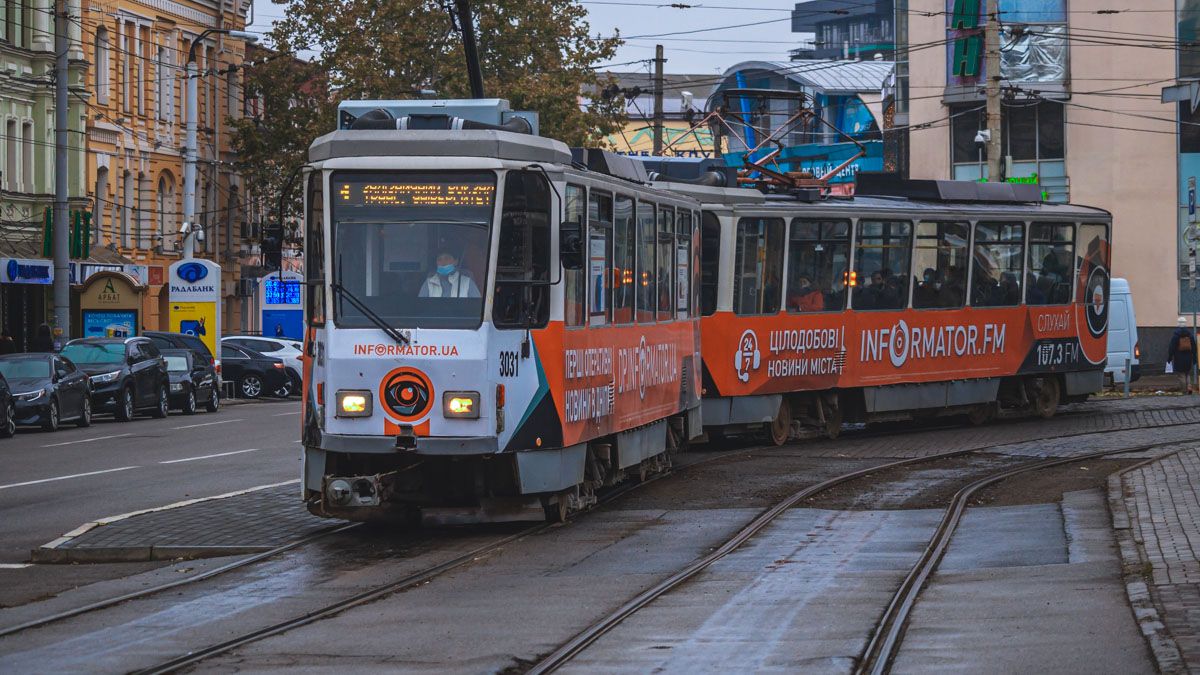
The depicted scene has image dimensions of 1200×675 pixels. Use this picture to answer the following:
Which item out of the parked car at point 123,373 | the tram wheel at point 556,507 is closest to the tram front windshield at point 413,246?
the tram wheel at point 556,507

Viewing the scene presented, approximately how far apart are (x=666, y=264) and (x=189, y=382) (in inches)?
881

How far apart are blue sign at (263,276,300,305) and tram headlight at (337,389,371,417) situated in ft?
140

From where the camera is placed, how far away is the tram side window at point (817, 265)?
25.3 metres

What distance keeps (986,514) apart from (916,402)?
34.9 ft

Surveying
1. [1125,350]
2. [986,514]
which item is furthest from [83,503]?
[1125,350]

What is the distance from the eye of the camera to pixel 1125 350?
3866 cm

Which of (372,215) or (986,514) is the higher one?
(372,215)

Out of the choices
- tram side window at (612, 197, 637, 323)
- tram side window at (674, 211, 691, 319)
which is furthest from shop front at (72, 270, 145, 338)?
tram side window at (612, 197, 637, 323)

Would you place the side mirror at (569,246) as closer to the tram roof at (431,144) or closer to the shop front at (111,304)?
A: the tram roof at (431,144)

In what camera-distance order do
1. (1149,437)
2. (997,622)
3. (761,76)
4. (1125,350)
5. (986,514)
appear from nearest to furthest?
(997,622)
(986,514)
(1149,437)
(1125,350)
(761,76)

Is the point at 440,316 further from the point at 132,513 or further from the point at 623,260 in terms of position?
the point at 132,513

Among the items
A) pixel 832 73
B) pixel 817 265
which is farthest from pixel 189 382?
pixel 832 73

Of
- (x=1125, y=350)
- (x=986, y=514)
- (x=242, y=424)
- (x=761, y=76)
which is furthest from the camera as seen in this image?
(x=761, y=76)

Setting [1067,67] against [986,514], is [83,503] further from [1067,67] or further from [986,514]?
[1067,67]
